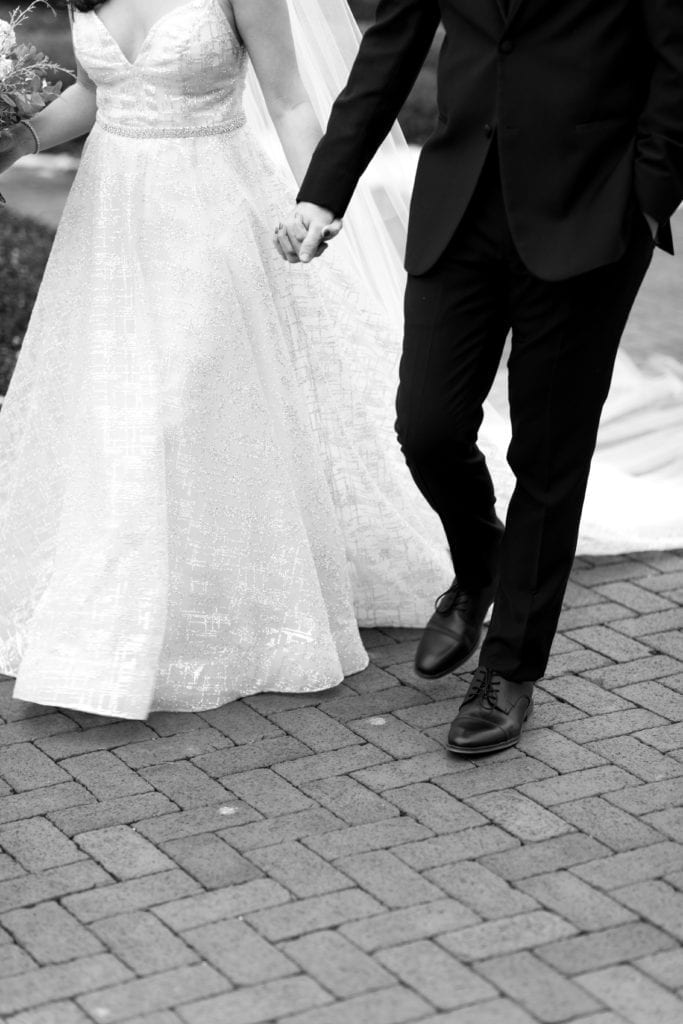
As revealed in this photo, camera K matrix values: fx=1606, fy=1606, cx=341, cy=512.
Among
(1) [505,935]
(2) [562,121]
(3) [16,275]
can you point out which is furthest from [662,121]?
(3) [16,275]

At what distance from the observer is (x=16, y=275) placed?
26.1 ft

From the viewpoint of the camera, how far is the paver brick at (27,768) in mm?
3713

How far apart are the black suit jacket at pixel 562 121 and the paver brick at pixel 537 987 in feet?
4.65

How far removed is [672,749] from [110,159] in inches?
82.7

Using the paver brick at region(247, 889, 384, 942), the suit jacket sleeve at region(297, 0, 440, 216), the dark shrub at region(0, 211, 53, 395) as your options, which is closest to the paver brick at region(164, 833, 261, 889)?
the paver brick at region(247, 889, 384, 942)

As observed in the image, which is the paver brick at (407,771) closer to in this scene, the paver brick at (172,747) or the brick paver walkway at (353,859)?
the brick paver walkway at (353,859)

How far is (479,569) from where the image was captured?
162 inches

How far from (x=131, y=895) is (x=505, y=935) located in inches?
29.6

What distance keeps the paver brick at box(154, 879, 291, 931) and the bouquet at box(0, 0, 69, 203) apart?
2.11 meters

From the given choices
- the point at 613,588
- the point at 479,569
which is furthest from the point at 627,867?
the point at 613,588

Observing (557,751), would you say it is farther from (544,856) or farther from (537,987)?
(537,987)

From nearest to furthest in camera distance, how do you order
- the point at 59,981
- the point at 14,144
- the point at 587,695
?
the point at 59,981 → the point at 587,695 → the point at 14,144

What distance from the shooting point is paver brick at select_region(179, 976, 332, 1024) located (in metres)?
2.81

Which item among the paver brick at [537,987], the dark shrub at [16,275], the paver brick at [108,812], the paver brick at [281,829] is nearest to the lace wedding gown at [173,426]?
the paver brick at [108,812]
